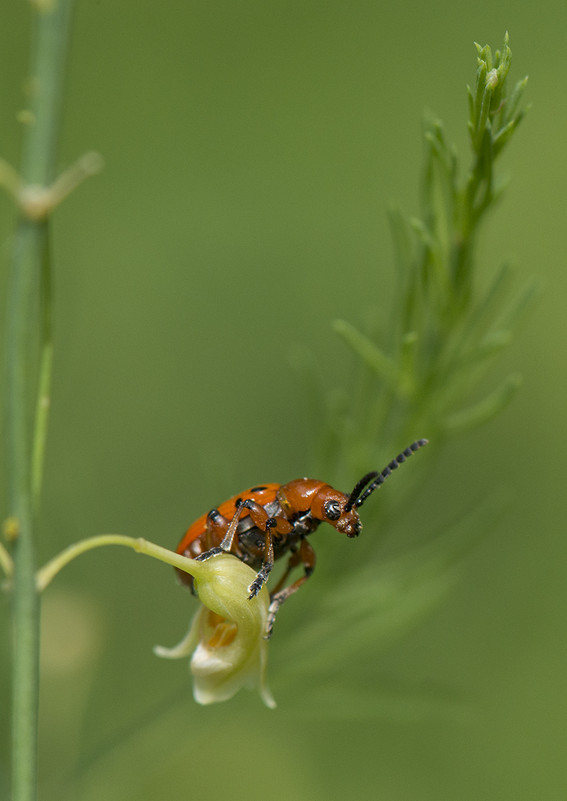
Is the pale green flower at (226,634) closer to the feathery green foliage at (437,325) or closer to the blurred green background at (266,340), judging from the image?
the feathery green foliage at (437,325)

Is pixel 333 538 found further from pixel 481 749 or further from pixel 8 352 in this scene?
pixel 481 749

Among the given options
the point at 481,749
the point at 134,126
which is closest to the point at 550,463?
the point at 481,749

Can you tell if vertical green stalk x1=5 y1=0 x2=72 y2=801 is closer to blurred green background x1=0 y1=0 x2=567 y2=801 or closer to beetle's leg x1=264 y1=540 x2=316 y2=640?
beetle's leg x1=264 y1=540 x2=316 y2=640

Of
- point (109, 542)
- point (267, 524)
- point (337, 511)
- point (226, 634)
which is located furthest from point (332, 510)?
point (109, 542)

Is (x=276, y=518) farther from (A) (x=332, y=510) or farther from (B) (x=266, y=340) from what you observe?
(B) (x=266, y=340)

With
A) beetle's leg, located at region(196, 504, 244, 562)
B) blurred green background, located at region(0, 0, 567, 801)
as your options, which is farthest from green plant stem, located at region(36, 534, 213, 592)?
blurred green background, located at region(0, 0, 567, 801)

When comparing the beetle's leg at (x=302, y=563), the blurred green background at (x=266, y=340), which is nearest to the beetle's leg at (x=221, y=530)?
the beetle's leg at (x=302, y=563)
